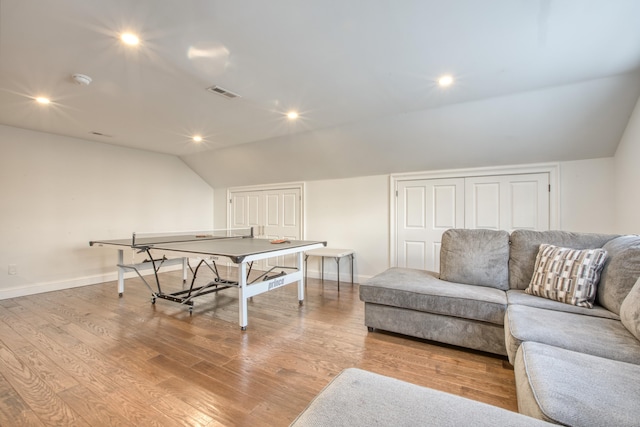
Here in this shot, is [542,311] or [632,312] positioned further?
[542,311]

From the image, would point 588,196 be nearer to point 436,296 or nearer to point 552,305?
point 552,305

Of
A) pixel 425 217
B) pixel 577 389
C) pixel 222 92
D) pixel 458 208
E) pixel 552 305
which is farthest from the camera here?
pixel 425 217

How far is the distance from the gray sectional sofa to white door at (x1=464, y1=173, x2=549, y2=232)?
1.15 metres

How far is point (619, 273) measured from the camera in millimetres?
1809

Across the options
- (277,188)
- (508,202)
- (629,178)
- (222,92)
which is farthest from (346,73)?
(277,188)

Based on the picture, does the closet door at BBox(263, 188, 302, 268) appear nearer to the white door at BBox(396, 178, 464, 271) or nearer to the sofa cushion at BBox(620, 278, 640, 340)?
the white door at BBox(396, 178, 464, 271)

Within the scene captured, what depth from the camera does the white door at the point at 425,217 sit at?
3.86 m

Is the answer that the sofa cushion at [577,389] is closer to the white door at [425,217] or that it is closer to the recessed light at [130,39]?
the white door at [425,217]

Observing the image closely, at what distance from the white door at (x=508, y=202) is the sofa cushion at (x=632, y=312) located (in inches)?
81.2

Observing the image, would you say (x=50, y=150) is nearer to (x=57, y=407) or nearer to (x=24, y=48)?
(x=24, y=48)

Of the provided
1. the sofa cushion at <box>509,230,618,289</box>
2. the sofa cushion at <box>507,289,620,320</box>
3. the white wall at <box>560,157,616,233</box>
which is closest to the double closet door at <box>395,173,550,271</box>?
the white wall at <box>560,157,616,233</box>

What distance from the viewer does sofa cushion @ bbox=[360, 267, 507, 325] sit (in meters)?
2.11

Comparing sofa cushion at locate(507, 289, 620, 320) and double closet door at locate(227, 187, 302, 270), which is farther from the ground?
double closet door at locate(227, 187, 302, 270)

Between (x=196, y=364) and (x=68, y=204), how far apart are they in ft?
12.3
